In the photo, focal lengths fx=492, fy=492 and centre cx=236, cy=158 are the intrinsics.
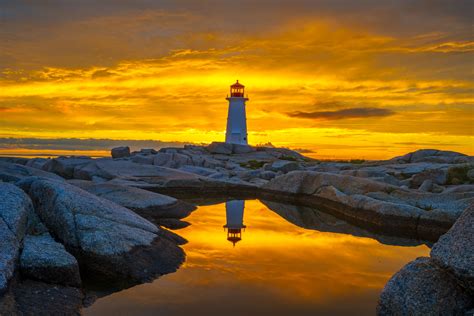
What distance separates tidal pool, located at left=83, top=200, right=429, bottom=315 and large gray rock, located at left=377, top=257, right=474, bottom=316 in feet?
3.64

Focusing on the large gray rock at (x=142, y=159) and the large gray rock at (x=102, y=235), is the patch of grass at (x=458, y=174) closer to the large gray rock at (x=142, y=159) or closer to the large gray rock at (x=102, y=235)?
the large gray rock at (x=102, y=235)

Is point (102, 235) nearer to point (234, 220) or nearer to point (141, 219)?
point (141, 219)

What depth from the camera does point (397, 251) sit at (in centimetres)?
1452

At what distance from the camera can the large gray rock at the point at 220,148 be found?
60.9 m

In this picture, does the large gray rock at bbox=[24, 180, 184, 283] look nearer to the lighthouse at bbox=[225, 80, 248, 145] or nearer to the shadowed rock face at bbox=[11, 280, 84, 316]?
the shadowed rock face at bbox=[11, 280, 84, 316]

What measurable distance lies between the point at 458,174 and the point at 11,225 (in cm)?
2503

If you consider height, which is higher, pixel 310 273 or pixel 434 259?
pixel 434 259

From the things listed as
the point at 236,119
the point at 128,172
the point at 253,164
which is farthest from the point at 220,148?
the point at 128,172

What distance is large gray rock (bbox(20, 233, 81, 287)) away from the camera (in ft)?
30.3

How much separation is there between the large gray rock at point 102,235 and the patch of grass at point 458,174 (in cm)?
2002

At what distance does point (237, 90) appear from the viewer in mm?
65500

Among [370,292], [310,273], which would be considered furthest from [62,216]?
[370,292]

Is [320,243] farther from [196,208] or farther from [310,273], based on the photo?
[196,208]

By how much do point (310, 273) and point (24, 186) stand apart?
772 centimetres
